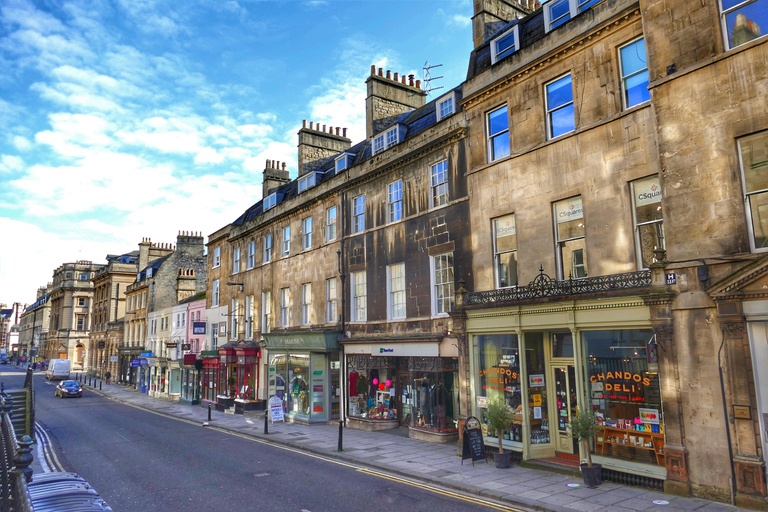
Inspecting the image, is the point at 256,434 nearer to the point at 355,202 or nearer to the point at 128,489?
the point at 128,489

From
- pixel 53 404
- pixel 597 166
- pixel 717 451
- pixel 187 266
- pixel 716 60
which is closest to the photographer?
pixel 717 451

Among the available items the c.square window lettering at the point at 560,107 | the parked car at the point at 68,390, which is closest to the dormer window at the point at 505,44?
the c.square window lettering at the point at 560,107

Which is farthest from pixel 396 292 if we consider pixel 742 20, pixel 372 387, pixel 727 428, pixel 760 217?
pixel 742 20

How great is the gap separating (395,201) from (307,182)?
30.6 feet

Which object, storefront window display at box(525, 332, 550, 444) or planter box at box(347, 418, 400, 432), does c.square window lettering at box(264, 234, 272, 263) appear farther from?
storefront window display at box(525, 332, 550, 444)

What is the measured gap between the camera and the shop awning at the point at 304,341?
900 inches

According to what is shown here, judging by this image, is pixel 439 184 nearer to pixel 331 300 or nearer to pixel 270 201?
pixel 331 300

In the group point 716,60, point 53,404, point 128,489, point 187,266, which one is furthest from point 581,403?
point 187,266

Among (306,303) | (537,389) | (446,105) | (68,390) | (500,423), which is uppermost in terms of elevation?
(446,105)

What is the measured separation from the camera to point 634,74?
41.1 ft

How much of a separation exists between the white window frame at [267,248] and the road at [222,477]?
1169cm

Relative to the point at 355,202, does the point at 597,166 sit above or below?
below

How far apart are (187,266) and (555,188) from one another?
44.2 meters

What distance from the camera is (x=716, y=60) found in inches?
412
